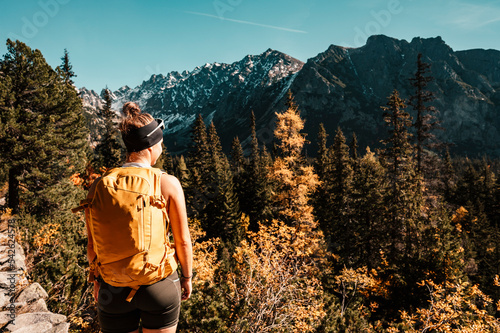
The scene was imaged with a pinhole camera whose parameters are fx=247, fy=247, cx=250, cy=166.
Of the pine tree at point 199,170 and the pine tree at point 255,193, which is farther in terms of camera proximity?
the pine tree at point 199,170

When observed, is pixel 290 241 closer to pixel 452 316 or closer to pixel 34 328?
pixel 452 316

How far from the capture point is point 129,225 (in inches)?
68.6

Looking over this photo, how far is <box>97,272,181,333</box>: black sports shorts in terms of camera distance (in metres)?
1.92

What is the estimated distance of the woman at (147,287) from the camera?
1.93 m

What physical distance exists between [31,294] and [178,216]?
22.0 ft

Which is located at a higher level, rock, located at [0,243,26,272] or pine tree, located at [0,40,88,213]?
pine tree, located at [0,40,88,213]

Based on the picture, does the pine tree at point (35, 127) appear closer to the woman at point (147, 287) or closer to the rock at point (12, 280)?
the rock at point (12, 280)

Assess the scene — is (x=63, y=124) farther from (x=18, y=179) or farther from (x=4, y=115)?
(x=18, y=179)

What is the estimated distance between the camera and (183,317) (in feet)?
17.4

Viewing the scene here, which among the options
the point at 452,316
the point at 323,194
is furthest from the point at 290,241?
the point at 323,194

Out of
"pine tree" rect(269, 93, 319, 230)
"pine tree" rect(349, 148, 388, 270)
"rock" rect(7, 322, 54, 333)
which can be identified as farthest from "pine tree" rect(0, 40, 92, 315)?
"pine tree" rect(349, 148, 388, 270)

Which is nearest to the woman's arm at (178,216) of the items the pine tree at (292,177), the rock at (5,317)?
the rock at (5,317)

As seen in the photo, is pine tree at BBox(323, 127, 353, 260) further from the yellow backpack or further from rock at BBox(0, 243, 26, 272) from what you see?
the yellow backpack

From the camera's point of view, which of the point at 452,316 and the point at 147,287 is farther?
the point at 452,316
